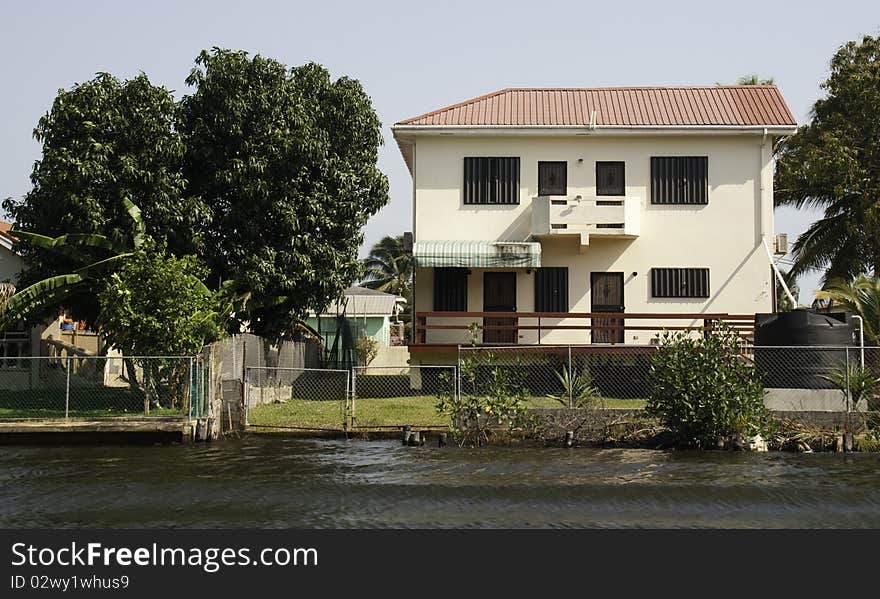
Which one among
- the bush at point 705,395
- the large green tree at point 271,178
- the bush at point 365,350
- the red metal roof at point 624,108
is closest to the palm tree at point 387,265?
the bush at point 365,350

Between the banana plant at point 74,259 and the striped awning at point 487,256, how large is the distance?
8.34 metres

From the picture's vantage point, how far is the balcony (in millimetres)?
30312

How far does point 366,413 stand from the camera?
24453 mm

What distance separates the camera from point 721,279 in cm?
3116

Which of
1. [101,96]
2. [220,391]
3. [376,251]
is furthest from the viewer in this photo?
[376,251]

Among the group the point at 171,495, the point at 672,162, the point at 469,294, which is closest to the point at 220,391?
the point at 171,495

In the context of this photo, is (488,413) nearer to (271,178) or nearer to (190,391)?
(190,391)

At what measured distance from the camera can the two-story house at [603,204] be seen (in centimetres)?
3103

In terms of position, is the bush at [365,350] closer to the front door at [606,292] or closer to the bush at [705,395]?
the front door at [606,292]

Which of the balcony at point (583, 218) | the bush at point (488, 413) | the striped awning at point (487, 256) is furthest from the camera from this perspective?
the balcony at point (583, 218)

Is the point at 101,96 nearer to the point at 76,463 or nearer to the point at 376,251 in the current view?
the point at 76,463

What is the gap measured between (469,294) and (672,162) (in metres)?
7.27
